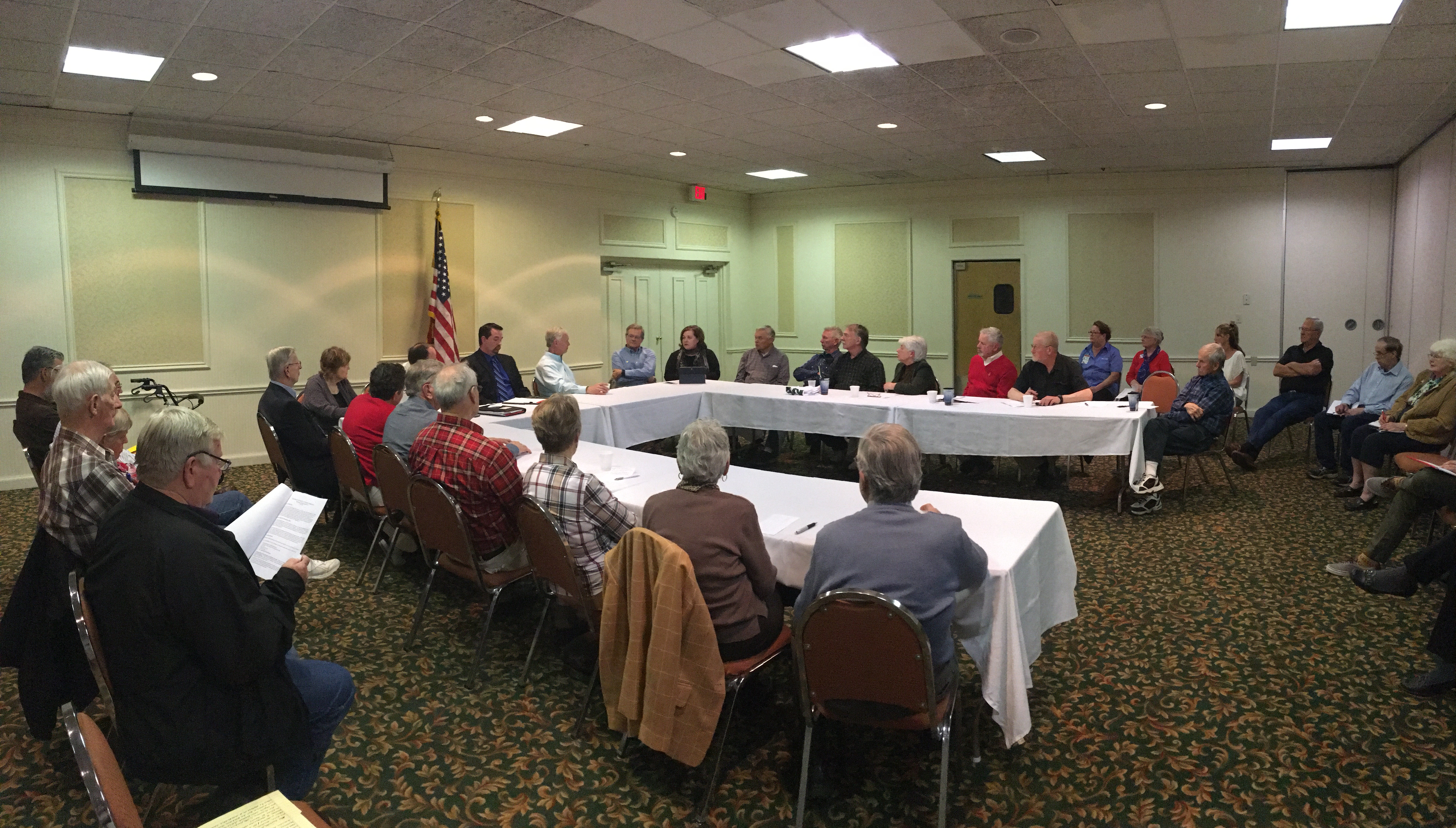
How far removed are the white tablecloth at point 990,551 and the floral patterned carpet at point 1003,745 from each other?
332 millimetres

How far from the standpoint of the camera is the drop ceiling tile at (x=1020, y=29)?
443 centimetres

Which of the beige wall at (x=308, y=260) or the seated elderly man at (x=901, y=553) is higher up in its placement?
the beige wall at (x=308, y=260)

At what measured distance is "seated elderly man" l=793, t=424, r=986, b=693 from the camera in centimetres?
228

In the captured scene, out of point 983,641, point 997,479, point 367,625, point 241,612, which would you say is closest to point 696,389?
point 997,479

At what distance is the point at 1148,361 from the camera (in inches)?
326

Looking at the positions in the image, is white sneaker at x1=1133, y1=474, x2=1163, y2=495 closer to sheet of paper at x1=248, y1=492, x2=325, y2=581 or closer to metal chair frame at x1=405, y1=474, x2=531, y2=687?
metal chair frame at x1=405, y1=474, x2=531, y2=687

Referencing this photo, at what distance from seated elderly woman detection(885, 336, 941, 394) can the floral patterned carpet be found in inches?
107

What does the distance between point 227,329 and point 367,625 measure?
4692 mm

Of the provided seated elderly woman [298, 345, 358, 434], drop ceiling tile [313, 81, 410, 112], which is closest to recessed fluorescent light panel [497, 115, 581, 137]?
drop ceiling tile [313, 81, 410, 112]

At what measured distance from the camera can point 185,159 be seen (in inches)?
276

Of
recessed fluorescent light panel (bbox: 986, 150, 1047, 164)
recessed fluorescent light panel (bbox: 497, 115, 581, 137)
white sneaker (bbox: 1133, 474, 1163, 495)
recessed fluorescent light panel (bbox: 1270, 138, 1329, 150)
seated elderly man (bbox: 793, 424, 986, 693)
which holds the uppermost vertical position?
recessed fluorescent light panel (bbox: 986, 150, 1047, 164)

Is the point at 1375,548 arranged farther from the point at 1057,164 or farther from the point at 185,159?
the point at 185,159

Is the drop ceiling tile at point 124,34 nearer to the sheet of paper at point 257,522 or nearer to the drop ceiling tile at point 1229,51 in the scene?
the sheet of paper at point 257,522

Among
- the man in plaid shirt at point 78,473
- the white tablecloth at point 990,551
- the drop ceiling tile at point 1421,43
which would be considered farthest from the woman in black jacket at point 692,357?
the man in plaid shirt at point 78,473
